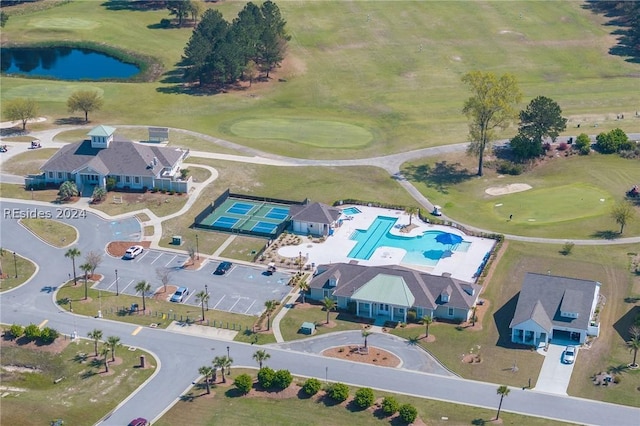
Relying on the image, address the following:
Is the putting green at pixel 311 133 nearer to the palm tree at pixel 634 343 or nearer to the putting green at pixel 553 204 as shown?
the putting green at pixel 553 204

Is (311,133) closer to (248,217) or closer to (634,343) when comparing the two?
(248,217)

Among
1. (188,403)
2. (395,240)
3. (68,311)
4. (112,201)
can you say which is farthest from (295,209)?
(188,403)

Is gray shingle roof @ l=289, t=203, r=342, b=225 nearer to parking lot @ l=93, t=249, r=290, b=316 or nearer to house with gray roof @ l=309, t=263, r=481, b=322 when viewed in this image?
parking lot @ l=93, t=249, r=290, b=316

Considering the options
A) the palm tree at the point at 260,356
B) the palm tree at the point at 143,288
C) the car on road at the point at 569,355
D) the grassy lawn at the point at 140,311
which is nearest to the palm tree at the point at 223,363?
the palm tree at the point at 260,356

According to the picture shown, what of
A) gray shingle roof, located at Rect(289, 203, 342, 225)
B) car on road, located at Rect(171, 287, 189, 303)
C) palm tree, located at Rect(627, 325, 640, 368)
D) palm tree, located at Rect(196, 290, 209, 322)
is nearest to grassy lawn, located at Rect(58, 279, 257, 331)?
car on road, located at Rect(171, 287, 189, 303)

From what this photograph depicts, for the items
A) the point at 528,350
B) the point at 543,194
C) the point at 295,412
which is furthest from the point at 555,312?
the point at 543,194

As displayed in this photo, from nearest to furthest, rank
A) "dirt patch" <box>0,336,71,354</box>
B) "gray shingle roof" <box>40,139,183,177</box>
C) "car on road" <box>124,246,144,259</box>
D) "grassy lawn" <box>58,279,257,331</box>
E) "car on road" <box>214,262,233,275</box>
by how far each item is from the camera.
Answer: "dirt patch" <box>0,336,71,354</box>, "grassy lawn" <box>58,279,257,331</box>, "car on road" <box>214,262,233,275</box>, "car on road" <box>124,246,144,259</box>, "gray shingle roof" <box>40,139,183,177</box>
